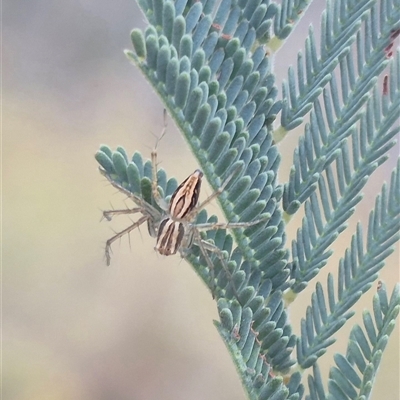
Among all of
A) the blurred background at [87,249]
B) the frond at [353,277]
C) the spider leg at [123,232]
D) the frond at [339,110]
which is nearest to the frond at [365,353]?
the frond at [353,277]

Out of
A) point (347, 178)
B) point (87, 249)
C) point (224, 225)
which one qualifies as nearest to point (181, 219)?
point (224, 225)

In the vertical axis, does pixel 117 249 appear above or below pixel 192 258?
above

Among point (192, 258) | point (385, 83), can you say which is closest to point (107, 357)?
point (192, 258)

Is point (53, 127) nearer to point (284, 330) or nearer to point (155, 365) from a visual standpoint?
point (155, 365)

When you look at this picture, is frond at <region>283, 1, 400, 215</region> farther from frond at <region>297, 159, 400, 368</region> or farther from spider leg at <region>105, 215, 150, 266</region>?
spider leg at <region>105, 215, 150, 266</region>

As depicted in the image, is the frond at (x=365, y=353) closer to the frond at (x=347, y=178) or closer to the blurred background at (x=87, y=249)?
the frond at (x=347, y=178)

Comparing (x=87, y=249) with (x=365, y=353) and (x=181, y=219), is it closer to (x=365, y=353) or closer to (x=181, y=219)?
(x=181, y=219)
